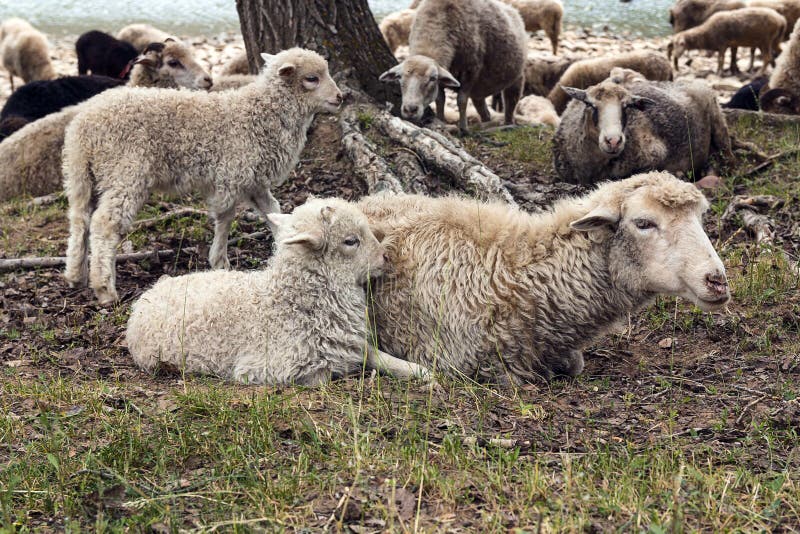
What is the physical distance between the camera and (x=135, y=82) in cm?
916

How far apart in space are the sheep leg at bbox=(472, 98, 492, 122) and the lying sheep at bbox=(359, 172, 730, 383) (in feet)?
23.4

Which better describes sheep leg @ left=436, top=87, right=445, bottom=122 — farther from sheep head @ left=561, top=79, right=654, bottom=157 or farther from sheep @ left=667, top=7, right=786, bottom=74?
sheep @ left=667, top=7, right=786, bottom=74

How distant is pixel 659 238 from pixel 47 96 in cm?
912

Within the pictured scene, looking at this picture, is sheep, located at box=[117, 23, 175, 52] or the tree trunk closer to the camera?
the tree trunk

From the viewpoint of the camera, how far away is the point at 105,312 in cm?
581

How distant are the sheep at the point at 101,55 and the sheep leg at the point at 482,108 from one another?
20.0ft

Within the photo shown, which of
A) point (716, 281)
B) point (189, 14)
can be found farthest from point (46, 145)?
point (189, 14)

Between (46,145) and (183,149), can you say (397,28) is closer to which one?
(46,145)

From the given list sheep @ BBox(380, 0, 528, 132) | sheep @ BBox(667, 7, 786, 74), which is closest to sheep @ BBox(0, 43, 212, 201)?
sheep @ BBox(380, 0, 528, 132)

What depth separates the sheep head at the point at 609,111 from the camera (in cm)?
795

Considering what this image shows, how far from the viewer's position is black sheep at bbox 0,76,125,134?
11.2 metres

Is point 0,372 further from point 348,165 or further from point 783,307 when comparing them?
point 783,307

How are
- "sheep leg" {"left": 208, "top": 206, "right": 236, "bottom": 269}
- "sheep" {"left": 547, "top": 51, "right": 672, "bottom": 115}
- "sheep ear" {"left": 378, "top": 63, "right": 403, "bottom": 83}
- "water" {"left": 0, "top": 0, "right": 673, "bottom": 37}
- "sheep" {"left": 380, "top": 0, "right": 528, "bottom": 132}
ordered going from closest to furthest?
"sheep leg" {"left": 208, "top": 206, "right": 236, "bottom": 269} → "sheep ear" {"left": 378, "top": 63, "right": 403, "bottom": 83} → "sheep" {"left": 380, "top": 0, "right": 528, "bottom": 132} → "sheep" {"left": 547, "top": 51, "right": 672, "bottom": 115} → "water" {"left": 0, "top": 0, "right": 673, "bottom": 37}

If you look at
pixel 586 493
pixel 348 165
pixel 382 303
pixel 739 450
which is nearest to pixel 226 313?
pixel 382 303
